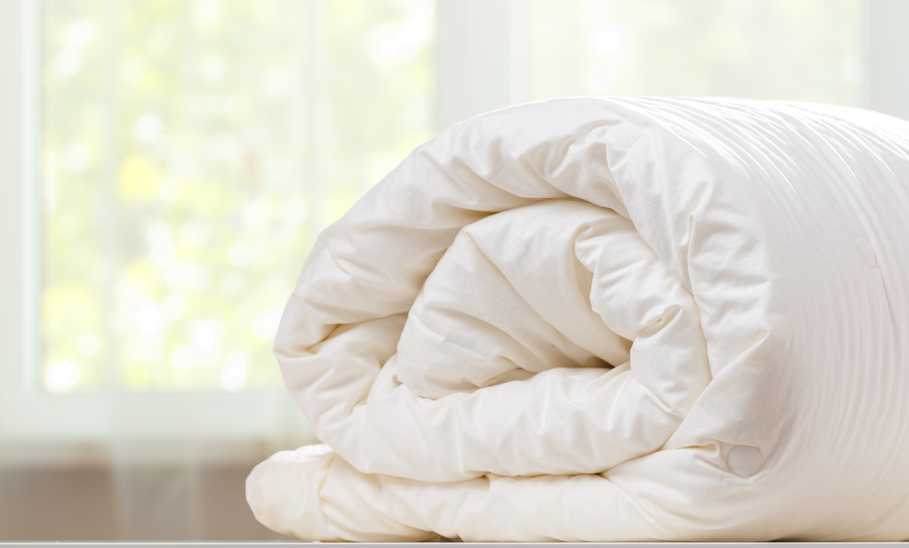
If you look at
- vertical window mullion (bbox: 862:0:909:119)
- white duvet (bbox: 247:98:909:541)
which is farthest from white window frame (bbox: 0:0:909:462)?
white duvet (bbox: 247:98:909:541)

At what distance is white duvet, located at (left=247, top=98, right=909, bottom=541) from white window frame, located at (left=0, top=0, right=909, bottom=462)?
0.72 metres

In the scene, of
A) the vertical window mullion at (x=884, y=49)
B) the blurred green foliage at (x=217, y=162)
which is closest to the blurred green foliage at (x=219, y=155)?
the blurred green foliage at (x=217, y=162)

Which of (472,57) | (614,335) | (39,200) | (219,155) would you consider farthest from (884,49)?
(39,200)

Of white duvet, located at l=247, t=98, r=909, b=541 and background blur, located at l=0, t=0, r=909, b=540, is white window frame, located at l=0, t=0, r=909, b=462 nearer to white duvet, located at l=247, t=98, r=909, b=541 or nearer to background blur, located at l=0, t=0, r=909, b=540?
background blur, located at l=0, t=0, r=909, b=540

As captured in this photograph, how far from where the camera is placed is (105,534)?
1.37 m

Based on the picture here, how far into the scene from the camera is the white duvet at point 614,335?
1.52ft

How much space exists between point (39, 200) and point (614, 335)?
1079 mm

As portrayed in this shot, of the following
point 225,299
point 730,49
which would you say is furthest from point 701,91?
point 225,299

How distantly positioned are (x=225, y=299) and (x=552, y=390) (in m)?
A: 0.90

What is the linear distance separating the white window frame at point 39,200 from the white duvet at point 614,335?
723mm

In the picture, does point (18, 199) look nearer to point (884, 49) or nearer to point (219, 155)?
point (219, 155)

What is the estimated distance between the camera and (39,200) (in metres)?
1.46

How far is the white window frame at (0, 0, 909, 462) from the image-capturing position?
1.31 meters

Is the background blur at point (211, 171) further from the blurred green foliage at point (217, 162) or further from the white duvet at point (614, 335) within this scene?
the white duvet at point (614, 335)
